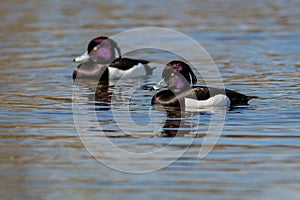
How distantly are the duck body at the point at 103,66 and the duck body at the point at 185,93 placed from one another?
2.77 m

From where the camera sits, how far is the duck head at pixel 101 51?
13.1 metres

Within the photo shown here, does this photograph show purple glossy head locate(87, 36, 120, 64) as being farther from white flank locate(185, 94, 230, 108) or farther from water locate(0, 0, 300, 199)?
white flank locate(185, 94, 230, 108)

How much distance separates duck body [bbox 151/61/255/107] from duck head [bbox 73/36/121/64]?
3.24 m

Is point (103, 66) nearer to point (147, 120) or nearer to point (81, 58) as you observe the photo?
point (81, 58)

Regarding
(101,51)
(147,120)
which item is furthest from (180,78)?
(101,51)

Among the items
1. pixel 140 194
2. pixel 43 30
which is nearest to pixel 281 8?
pixel 43 30

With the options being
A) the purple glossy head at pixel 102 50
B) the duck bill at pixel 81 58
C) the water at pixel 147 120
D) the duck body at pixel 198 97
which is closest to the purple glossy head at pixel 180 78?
the duck body at pixel 198 97

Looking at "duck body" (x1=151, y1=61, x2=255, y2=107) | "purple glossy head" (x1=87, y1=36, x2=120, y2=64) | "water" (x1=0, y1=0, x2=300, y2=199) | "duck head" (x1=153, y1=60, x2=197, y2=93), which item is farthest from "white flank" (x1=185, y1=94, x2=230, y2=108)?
"purple glossy head" (x1=87, y1=36, x2=120, y2=64)

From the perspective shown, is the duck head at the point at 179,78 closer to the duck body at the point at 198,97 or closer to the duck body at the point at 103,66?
the duck body at the point at 198,97

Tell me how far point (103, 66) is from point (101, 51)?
1.29 ft

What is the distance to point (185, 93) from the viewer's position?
9641 mm

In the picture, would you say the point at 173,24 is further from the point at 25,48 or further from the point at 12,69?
the point at 12,69

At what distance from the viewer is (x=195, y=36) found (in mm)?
15781

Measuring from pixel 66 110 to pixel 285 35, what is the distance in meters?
7.35
